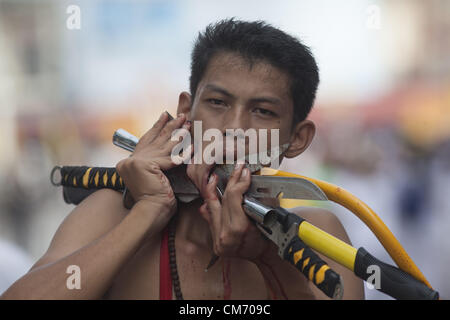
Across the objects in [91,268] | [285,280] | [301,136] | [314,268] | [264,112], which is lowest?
[285,280]

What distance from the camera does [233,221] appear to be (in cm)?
135

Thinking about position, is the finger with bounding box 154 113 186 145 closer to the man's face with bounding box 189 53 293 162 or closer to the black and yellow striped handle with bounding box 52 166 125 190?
the man's face with bounding box 189 53 293 162

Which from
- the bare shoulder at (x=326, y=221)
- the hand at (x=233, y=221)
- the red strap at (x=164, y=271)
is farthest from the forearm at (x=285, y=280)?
the bare shoulder at (x=326, y=221)

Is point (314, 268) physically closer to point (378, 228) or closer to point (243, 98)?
point (378, 228)

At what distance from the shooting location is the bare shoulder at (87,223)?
1.58 meters

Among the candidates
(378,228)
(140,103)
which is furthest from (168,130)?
(140,103)

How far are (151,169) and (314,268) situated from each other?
Result: 2.21 ft

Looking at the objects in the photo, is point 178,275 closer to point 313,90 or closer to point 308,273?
point 308,273

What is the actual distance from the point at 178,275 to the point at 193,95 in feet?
2.46

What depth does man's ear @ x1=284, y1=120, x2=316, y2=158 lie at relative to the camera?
6.36 ft

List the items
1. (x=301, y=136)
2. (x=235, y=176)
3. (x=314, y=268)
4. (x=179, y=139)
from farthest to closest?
(x=301, y=136), (x=179, y=139), (x=235, y=176), (x=314, y=268)

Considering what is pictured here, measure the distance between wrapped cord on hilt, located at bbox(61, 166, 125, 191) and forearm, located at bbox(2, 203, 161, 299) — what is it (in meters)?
0.28

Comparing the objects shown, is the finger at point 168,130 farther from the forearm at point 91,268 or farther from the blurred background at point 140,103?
the blurred background at point 140,103

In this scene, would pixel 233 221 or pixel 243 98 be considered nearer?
pixel 233 221
